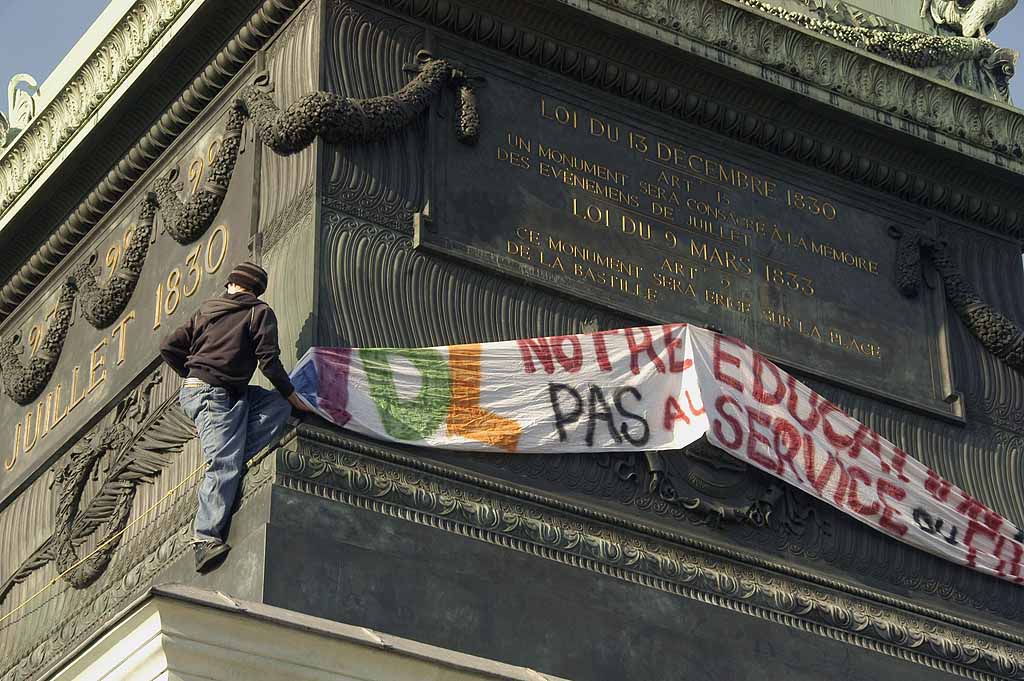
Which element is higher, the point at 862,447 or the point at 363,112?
the point at 363,112

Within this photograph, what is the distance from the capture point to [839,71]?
895 inches

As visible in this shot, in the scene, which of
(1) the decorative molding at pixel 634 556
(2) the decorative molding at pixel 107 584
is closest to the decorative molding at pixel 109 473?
(2) the decorative molding at pixel 107 584

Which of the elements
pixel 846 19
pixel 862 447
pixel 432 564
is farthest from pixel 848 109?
pixel 432 564

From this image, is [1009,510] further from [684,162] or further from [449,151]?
[449,151]

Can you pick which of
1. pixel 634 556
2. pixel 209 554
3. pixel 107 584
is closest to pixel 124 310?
pixel 107 584

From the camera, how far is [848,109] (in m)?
22.6

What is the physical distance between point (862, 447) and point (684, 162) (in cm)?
275

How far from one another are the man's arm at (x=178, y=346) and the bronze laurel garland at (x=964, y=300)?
6785mm

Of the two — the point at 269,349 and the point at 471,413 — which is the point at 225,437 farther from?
the point at 471,413

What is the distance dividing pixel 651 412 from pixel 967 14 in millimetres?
6210

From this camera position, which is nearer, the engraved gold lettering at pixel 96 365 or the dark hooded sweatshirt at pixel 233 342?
the dark hooded sweatshirt at pixel 233 342

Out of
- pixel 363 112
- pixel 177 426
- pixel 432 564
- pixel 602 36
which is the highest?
pixel 602 36

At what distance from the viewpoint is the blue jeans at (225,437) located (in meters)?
18.4

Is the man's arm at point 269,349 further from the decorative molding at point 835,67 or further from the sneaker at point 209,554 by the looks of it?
the decorative molding at point 835,67
